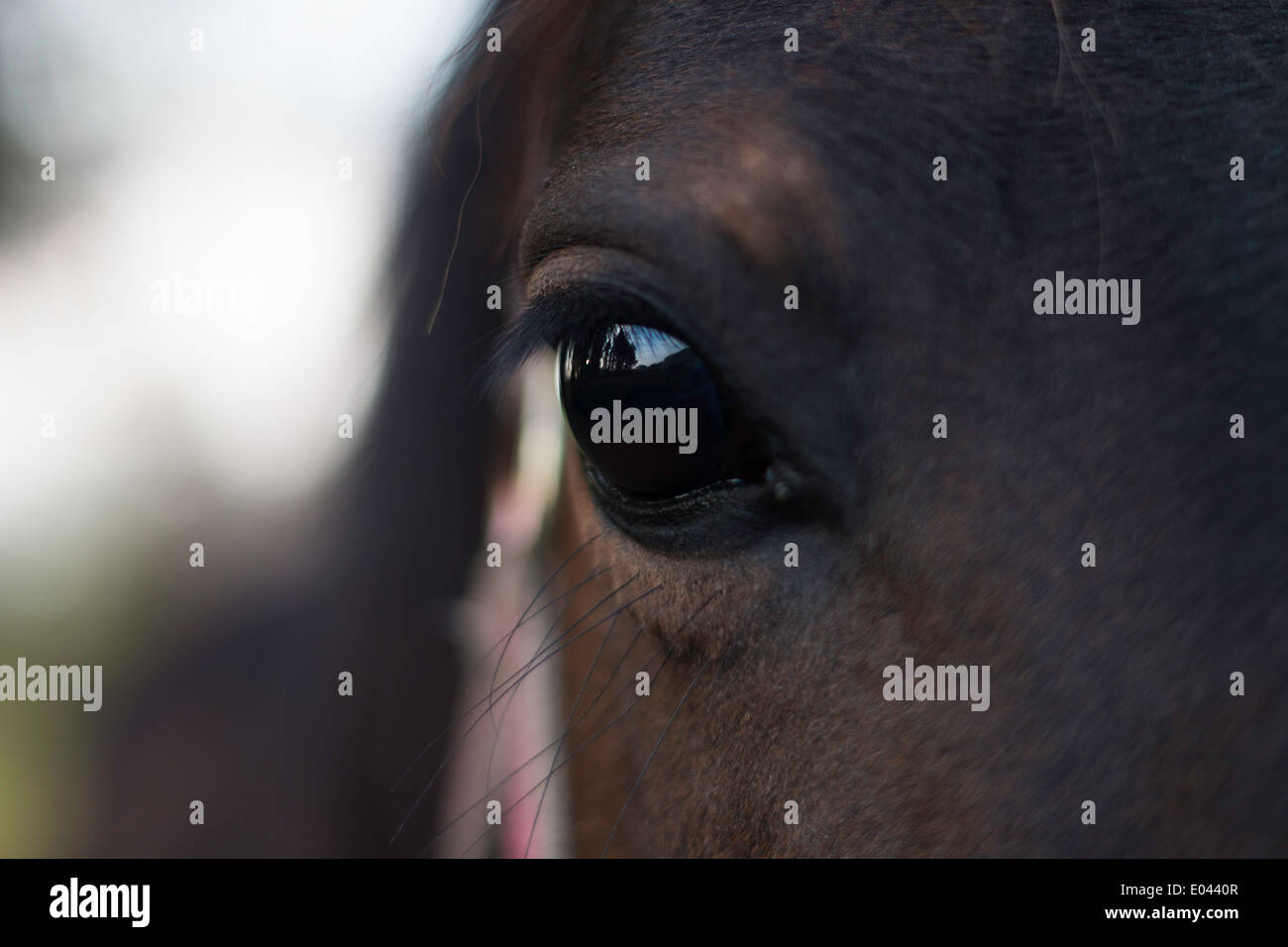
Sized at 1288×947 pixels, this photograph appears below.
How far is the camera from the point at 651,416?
97cm

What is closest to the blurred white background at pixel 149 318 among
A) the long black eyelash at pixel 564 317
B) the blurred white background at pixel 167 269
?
the blurred white background at pixel 167 269

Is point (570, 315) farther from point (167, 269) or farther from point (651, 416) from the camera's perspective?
point (167, 269)

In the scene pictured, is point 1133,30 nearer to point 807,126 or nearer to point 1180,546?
point 807,126

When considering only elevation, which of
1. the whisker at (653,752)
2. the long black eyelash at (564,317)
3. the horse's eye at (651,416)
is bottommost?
the whisker at (653,752)

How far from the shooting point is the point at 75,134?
6.96 ft

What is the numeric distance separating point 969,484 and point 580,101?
71 centimetres

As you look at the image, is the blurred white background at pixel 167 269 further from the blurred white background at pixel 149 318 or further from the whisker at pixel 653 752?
the whisker at pixel 653 752

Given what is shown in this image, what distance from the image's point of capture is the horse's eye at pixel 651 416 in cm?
94

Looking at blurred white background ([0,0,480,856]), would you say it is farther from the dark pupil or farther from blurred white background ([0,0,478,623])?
the dark pupil

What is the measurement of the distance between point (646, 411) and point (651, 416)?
10 millimetres

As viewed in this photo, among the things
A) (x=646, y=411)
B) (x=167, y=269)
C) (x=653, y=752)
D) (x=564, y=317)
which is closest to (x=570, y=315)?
(x=564, y=317)

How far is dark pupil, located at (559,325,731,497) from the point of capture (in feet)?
3.10

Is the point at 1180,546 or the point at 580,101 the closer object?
the point at 1180,546
